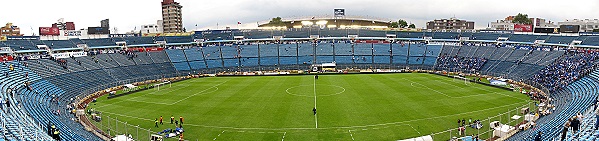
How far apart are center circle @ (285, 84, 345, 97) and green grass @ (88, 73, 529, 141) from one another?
0.39 feet

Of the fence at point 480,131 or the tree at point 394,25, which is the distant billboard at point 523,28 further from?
the tree at point 394,25

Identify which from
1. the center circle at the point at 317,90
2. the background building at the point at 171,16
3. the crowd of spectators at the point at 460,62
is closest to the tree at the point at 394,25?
the crowd of spectators at the point at 460,62

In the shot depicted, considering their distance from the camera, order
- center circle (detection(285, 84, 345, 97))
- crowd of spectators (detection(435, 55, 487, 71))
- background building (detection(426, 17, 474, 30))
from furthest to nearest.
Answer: background building (detection(426, 17, 474, 30)) → crowd of spectators (detection(435, 55, 487, 71)) → center circle (detection(285, 84, 345, 97))

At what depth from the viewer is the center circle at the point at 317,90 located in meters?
45.1

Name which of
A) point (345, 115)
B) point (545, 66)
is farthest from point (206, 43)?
point (545, 66)

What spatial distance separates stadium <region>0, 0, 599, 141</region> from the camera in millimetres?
27891

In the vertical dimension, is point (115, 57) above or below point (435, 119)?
above

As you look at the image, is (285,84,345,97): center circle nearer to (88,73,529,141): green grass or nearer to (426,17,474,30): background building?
(88,73,529,141): green grass

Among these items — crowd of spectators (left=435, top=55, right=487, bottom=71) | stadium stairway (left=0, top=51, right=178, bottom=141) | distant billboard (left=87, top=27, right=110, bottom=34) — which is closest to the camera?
stadium stairway (left=0, top=51, right=178, bottom=141)

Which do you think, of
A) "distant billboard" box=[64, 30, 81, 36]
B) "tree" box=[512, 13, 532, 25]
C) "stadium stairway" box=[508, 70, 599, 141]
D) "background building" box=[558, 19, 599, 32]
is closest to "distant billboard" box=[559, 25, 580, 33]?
"stadium stairway" box=[508, 70, 599, 141]

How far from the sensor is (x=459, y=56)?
73.5 metres

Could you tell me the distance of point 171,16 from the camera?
153625 mm

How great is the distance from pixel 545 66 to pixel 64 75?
222ft

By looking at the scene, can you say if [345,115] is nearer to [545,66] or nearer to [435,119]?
[435,119]
